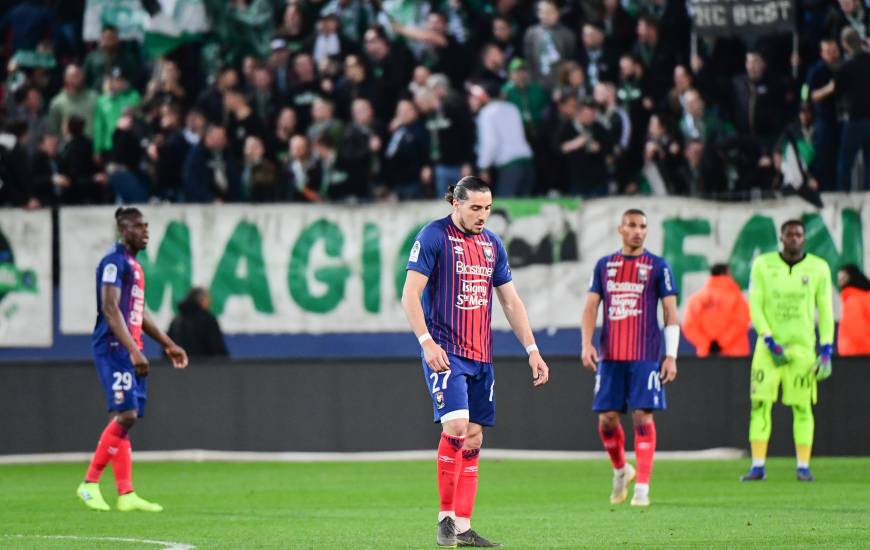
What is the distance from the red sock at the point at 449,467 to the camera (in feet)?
27.0

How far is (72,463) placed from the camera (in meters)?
16.9

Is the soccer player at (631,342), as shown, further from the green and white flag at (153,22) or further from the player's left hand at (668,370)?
the green and white flag at (153,22)

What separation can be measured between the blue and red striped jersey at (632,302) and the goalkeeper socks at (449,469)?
332 cm

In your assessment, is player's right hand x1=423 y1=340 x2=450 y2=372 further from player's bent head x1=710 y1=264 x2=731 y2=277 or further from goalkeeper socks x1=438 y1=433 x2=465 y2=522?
player's bent head x1=710 y1=264 x2=731 y2=277

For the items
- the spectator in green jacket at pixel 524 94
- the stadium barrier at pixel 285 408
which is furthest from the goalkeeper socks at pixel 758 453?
the spectator in green jacket at pixel 524 94

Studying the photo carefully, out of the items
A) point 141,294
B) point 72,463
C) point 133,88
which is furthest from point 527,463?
point 133,88

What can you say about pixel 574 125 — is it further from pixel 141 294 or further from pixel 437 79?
pixel 141 294

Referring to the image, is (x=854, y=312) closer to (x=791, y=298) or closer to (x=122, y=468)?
(x=791, y=298)

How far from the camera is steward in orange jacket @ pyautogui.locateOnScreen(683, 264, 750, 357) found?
1709 cm

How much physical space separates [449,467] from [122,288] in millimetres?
3840

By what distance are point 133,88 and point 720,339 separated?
8977 millimetres

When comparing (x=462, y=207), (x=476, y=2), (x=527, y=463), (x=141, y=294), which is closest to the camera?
(x=462, y=207)

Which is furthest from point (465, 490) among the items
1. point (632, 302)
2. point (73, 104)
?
point (73, 104)

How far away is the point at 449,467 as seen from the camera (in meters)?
8.30
